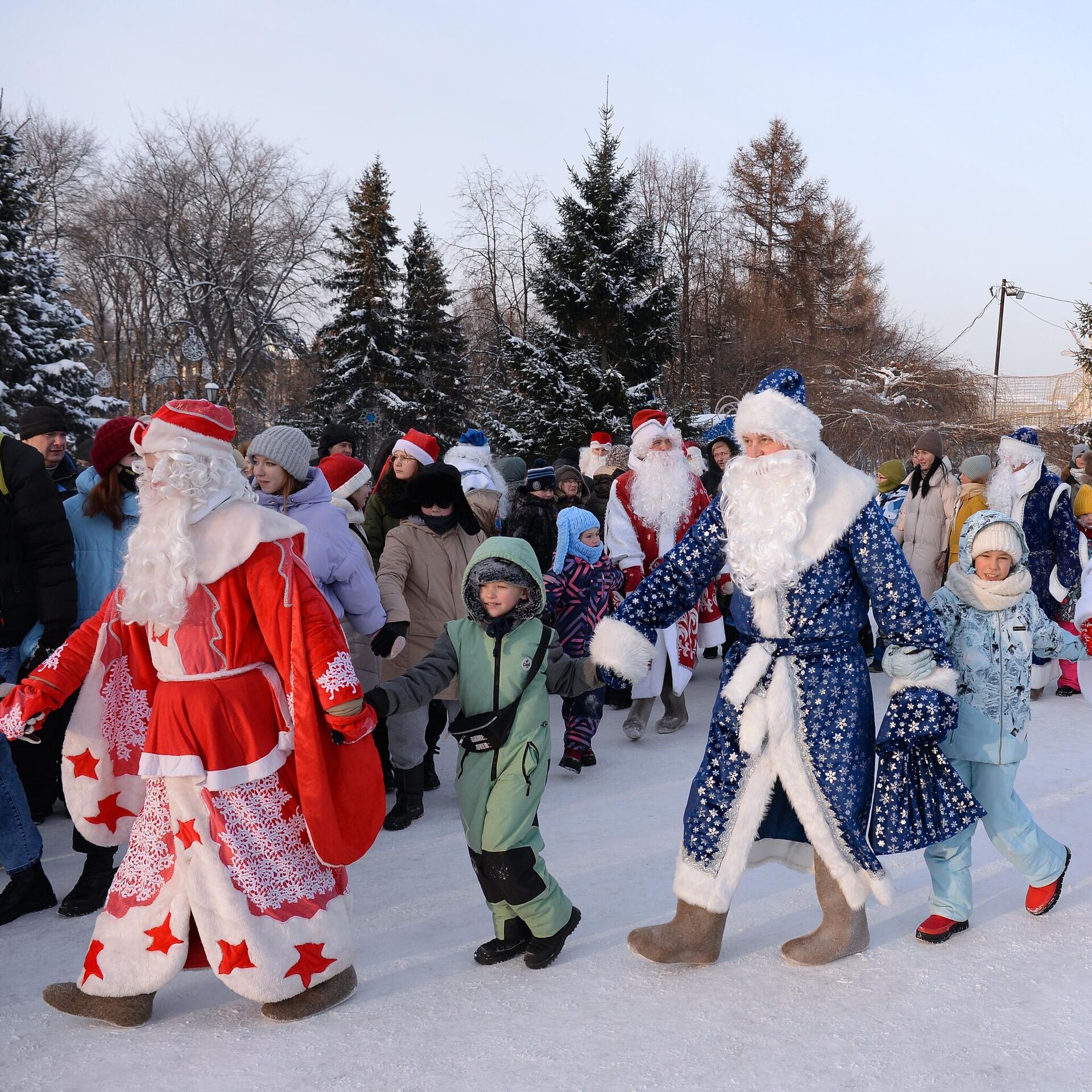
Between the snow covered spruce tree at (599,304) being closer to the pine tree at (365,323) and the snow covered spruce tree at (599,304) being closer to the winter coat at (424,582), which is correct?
the pine tree at (365,323)

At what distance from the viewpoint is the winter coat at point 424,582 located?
16.6 ft

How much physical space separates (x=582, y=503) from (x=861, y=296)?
2709 centimetres

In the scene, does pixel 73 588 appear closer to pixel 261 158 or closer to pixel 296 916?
pixel 296 916

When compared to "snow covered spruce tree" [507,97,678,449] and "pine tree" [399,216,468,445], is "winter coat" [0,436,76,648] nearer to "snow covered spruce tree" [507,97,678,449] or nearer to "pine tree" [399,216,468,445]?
"snow covered spruce tree" [507,97,678,449]

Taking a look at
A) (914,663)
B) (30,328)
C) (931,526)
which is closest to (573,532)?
(914,663)

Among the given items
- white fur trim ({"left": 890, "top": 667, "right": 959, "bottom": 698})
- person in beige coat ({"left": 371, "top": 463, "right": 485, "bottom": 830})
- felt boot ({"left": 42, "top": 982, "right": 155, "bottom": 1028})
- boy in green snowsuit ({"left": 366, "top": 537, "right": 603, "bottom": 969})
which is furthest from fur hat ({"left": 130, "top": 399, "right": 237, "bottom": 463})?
white fur trim ({"left": 890, "top": 667, "right": 959, "bottom": 698})

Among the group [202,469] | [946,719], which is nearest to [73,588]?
[202,469]

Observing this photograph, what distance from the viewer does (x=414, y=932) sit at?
11.9ft

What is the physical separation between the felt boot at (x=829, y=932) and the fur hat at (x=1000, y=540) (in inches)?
54.2

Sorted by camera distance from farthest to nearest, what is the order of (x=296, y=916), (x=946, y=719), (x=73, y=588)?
1. (x=73, y=588)
2. (x=946, y=719)
3. (x=296, y=916)

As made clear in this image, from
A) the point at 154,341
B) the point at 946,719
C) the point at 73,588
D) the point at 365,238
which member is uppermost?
the point at 365,238

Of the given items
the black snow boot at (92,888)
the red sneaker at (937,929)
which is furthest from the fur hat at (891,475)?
the black snow boot at (92,888)

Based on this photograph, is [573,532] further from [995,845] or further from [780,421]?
[995,845]

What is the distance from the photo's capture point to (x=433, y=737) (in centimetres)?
559
